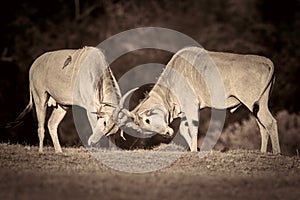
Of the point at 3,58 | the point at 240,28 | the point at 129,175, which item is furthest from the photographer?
the point at 240,28

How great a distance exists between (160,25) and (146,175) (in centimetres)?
1553

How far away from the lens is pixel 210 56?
39.5 feet

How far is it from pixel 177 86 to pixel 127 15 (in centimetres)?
1193

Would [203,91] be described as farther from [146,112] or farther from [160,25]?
[160,25]

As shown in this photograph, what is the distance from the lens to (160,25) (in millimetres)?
24188

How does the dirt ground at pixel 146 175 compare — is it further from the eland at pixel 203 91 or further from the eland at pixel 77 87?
the eland at pixel 203 91

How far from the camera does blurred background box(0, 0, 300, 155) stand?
2105 centimetres

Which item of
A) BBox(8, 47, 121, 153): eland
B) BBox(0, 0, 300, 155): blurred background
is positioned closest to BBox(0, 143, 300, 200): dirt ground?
BBox(8, 47, 121, 153): eland

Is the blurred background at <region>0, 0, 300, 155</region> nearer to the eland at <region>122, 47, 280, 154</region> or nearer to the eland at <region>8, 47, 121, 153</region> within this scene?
the eland at <region>122, 47, 280, 154</region>

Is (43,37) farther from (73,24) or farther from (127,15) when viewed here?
(127,15)

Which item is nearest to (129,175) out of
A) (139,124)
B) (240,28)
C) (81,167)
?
(81,167)

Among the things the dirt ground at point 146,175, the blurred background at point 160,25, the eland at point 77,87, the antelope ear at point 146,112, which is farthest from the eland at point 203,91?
the blurred background at point 160,25

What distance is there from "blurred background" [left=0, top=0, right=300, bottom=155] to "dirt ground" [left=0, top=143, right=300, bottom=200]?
8.52 m

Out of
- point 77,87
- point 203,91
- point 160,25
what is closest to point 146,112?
point 203,91
